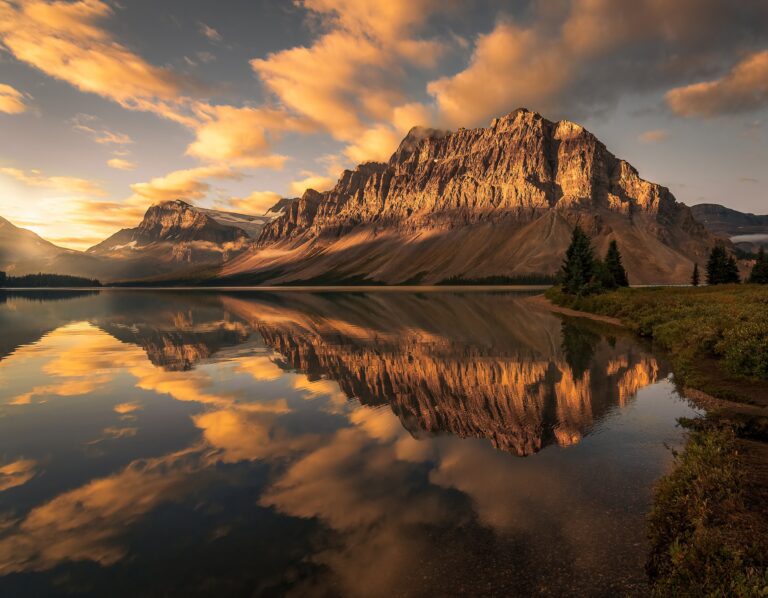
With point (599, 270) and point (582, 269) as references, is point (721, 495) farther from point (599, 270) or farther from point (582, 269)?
point (599, 270)

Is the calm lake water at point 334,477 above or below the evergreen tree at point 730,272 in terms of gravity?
Answer: below

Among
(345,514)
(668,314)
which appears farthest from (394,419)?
(668,314)

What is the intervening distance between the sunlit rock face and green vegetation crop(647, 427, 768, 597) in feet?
18.4

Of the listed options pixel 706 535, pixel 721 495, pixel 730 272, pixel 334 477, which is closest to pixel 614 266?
pixel 730 272

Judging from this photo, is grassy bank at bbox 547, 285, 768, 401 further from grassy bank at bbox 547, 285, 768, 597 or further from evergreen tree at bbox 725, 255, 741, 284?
evergreen tree at bbox 725, 255, 741, 284

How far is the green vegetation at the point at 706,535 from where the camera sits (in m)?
8.27

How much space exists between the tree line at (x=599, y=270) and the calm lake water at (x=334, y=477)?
61.9 meters

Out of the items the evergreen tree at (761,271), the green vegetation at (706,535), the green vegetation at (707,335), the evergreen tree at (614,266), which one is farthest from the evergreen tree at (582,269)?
the green vegetation at (706,535)

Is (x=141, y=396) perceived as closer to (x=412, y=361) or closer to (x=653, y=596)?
(x=412, y=361)

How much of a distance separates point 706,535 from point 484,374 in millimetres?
21361

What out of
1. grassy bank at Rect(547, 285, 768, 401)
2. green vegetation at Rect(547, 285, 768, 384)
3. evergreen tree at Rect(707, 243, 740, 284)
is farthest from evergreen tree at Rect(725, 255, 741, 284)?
grassy bank at Rect(547, 285, 768, 401)

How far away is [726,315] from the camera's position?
39.4m

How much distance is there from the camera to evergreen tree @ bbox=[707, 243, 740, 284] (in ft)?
377

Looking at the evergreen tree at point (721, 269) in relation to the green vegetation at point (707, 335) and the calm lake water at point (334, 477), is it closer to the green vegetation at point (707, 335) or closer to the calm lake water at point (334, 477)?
the green vegetation at point (707, 335)
